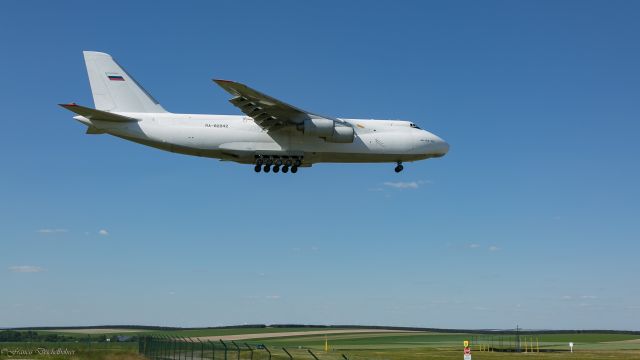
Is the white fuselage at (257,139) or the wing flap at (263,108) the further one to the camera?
the white fuselage at (257,139)

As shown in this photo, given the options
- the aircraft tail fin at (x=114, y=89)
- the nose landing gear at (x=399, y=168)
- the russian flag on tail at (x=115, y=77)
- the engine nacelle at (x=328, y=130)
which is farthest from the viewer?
the russian flag on tail at (x=115, y=77)

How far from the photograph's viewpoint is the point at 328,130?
118ft

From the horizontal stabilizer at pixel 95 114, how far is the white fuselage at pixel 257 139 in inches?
10.3

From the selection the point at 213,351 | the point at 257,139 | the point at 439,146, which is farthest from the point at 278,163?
the point at 213,351

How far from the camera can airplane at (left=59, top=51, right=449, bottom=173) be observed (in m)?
35.4

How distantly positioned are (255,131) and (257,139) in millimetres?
421

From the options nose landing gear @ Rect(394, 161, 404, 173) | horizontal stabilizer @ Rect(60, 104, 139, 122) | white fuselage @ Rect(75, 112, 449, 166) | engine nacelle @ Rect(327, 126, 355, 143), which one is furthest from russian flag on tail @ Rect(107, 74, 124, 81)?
nose landing gear @ Rect(394, 161, 404, 173)

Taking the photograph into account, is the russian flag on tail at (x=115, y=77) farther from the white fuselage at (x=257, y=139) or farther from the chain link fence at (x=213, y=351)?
the chain link fence at (x=213, y=351)

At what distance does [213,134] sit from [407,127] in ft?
34.0

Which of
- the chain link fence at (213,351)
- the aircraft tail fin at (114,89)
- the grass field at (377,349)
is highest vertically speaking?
the aircraft tail fin at (114,89)

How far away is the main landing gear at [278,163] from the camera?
3684 cm

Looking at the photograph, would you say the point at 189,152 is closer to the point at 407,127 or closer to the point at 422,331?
the point at 407,127

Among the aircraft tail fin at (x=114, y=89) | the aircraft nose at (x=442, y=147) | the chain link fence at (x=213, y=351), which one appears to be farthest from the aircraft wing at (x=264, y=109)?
the chain link fence at (x=213, y=351)

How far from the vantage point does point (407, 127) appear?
38.8m
